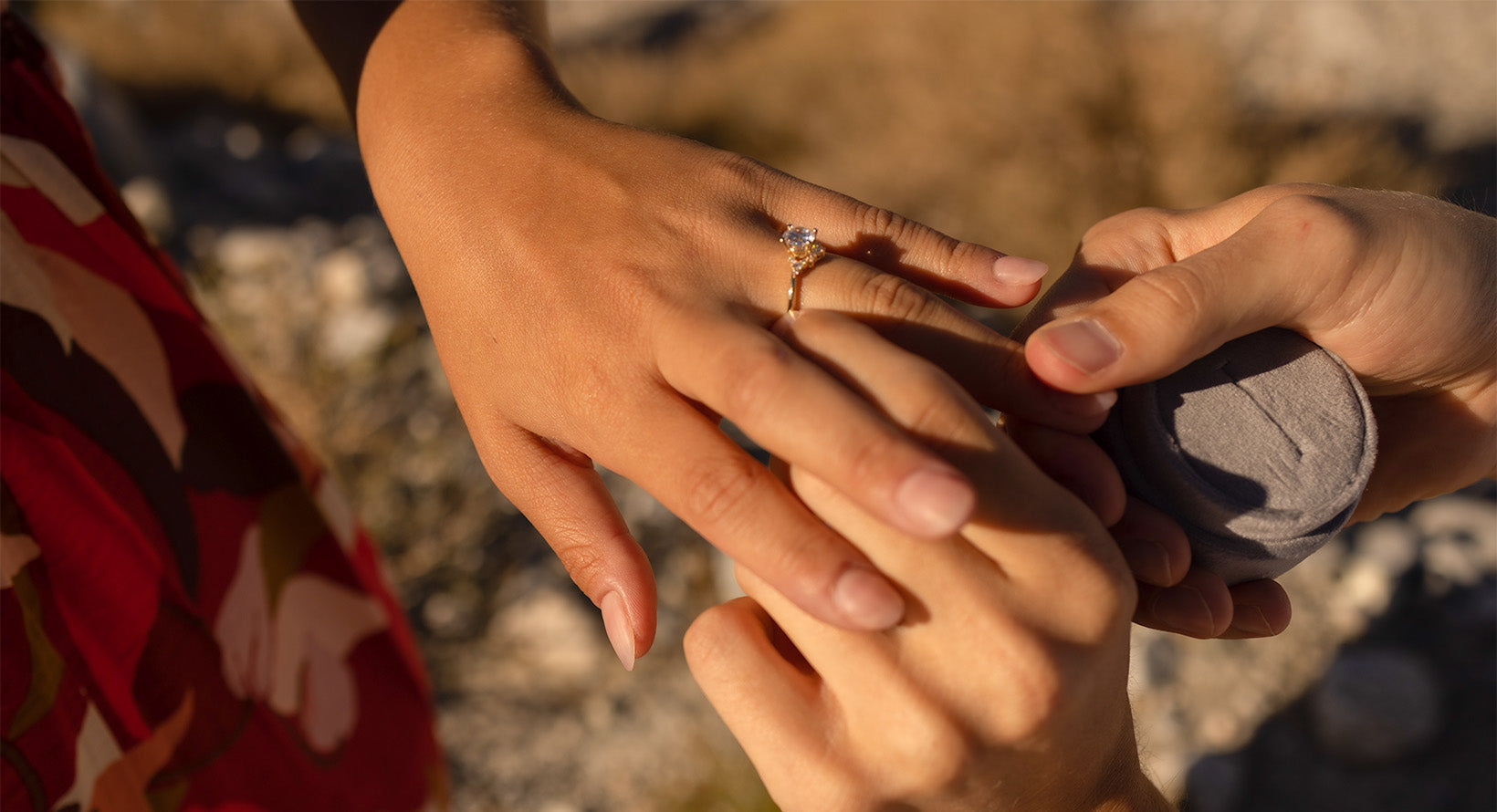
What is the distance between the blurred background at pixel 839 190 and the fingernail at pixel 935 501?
1.72 m

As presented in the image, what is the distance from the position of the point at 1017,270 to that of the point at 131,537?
1605 mm

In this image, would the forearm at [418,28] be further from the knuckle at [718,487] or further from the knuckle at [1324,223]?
the knuckle at [1324,223]

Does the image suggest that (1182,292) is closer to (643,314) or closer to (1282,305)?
(1282,305)

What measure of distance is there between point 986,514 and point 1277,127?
4.63m

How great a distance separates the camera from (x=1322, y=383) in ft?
4.99

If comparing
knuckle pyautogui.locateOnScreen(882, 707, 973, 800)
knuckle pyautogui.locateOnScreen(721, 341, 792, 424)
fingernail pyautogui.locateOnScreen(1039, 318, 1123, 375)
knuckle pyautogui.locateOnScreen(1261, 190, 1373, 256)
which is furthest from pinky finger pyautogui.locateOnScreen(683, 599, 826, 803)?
knuckle pyautogui.locateOnScreen(1261, 190, 1373, 256)

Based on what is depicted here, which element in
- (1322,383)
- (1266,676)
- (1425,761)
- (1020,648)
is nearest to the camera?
(1020,648)

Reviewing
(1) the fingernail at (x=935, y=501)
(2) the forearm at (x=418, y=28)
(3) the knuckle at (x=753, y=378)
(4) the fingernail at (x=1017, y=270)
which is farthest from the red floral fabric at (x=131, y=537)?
(4) the fingernail at (x=1017, y=270)

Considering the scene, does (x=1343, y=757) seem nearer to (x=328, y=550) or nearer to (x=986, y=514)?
(x=986, y=514)

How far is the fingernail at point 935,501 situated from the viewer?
1086 mm

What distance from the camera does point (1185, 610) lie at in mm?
1574

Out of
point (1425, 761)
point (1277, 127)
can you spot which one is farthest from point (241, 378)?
point (1277, 127)

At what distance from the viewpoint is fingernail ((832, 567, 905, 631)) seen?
3.77ft

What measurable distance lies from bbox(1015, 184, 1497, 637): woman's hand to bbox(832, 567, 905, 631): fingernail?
0.42m
